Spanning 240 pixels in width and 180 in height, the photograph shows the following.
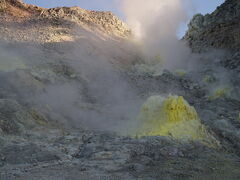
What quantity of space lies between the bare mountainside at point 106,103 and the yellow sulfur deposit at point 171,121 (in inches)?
1.0

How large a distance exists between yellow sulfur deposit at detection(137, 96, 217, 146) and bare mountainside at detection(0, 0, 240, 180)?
0.02 m

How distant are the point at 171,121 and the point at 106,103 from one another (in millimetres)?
3261

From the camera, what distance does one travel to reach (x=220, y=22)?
66.9 ft

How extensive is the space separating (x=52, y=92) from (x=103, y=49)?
26.1ft

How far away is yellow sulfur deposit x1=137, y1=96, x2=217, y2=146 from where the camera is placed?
8633 millimetres

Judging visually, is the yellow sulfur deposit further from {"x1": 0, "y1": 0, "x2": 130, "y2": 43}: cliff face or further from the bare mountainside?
{"x1": 0, "y1": 0, "x2": 130, "y2": 43}: cliff face

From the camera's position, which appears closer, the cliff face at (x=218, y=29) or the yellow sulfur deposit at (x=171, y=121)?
the yellow sulfur deposit at (x=171, y=121)

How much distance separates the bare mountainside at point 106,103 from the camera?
672 centimetres

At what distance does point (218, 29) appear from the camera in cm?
2042

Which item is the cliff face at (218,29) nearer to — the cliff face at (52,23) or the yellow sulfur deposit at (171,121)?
the cliff face at (52,23)

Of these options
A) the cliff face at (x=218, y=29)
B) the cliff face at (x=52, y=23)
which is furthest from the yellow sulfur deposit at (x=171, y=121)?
the cliff face at (x=218, y=29)

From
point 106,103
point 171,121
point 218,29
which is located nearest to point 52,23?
point 218,29

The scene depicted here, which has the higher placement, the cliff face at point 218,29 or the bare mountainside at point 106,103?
the cliff face at point 218,29

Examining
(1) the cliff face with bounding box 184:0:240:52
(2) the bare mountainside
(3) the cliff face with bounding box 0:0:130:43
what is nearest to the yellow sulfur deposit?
(2) the bare mountainside
